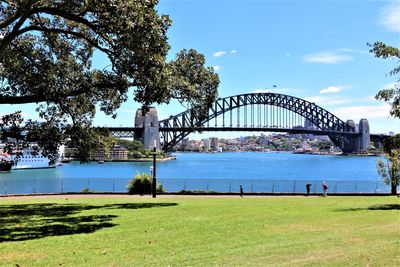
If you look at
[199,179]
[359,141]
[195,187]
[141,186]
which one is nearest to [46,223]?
[141,186]

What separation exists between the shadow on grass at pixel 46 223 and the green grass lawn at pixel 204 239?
3cm

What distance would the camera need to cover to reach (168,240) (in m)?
11.6

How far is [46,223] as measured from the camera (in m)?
15.6

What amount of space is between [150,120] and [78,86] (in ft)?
405

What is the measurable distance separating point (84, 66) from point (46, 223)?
9.35 metres

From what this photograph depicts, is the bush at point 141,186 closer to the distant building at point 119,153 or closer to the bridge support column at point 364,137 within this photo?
the distant building at point 119,153

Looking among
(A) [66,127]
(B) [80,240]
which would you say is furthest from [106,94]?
(B) [80,240]

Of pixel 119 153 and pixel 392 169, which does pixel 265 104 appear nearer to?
pixel 119 153

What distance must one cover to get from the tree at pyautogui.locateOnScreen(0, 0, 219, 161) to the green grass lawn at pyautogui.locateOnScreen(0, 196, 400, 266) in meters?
4.48

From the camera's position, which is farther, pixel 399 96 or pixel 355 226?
pixel 399 96

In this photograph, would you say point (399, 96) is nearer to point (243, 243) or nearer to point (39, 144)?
point (243, 243)

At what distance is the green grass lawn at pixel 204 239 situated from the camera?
29.8 feet

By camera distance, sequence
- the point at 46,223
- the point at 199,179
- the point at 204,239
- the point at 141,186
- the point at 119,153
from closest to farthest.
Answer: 1. the point at 204,239
2. the point at 46,223
3. the point at 141,186
4. the point at 199,179
5. the point at 119,153

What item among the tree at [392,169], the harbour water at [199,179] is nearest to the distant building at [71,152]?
the harbour water at [199,179]
